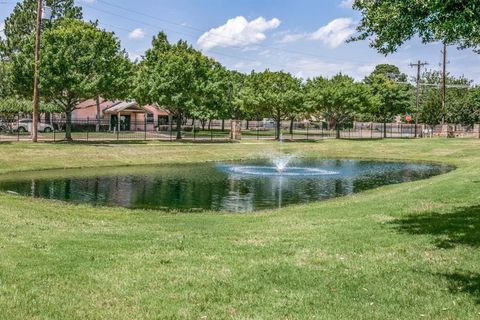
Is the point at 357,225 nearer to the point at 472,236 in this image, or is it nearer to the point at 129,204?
the point at 472,236

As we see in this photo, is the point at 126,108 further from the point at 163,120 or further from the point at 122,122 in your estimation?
the point at 163,120

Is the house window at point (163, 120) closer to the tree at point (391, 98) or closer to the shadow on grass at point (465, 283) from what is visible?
the tree at point (391, 98)

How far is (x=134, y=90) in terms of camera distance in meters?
57.5

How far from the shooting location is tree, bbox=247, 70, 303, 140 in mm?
66000

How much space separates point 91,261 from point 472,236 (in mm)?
7233

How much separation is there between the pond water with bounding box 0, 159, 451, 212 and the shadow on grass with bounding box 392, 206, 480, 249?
7230 mm

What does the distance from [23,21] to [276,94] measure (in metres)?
38.0

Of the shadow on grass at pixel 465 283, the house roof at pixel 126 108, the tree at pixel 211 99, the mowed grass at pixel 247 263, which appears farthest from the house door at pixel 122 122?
the shadow on grass at pixel 465 283

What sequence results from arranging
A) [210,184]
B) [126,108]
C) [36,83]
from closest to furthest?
[210,184] < [36,83] < [126,108]

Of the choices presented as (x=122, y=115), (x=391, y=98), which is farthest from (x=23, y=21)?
(x=391, y=98)

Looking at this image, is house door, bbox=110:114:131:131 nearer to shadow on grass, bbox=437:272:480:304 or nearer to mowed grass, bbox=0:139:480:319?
mowed grass, bbox=0:139:480:319

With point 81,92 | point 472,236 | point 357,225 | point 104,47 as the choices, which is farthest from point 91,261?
point 104,47

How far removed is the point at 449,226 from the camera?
12.3m

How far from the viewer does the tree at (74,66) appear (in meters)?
48.9
